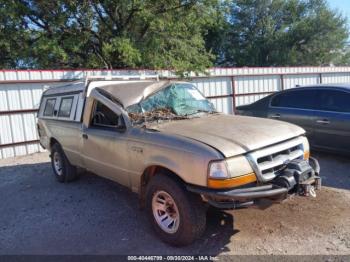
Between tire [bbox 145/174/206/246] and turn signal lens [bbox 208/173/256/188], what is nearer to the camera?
turn signal lens [bbox 208/173/256/188]

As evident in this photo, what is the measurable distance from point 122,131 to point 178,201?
1.31 m

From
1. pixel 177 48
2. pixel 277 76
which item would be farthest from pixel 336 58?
pixel 177 48

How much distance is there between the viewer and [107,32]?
50.0 feet

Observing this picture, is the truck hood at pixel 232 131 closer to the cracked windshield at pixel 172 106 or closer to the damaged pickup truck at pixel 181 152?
the damaged pickup truck at pixel 181 152

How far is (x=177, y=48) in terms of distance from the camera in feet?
49.2

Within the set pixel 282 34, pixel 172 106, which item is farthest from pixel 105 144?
pixel 282 34

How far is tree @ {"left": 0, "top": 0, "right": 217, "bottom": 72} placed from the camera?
13148 mm

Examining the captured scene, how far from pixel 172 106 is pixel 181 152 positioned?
4.67 feet

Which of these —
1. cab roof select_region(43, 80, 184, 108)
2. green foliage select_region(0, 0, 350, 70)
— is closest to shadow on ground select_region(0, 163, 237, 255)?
cab roof select_region(43, 80, 184, 108)

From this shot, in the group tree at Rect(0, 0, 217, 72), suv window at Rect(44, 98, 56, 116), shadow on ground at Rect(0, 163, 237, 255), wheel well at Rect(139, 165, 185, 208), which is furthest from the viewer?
tree at Rect(0, 0, 217, 72)

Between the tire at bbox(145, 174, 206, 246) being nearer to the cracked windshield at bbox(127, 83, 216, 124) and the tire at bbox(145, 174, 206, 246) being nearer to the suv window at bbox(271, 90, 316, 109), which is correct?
the cracked windshield at bbox(127, 83, 216, 124)

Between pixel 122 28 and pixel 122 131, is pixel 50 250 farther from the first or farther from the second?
pixel 122 28

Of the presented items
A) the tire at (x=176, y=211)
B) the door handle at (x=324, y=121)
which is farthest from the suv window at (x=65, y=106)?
the door handle at (x=324, y=121)

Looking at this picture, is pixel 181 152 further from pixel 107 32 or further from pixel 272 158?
pixel 107 32
